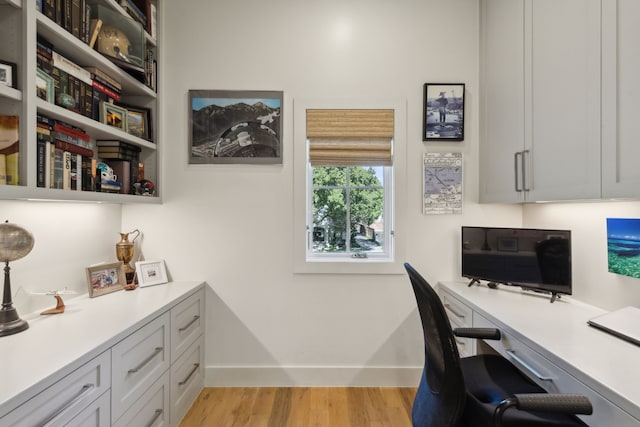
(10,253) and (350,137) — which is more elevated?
(350,137)

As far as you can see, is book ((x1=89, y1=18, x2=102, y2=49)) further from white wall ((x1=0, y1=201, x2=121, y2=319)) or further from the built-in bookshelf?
white wall ((x1=0, y1=201, x2=121, y2=319))

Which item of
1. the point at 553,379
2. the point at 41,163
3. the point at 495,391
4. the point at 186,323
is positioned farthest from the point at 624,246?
the point at 41,163

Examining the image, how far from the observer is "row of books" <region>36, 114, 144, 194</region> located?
Result: 4.27ft

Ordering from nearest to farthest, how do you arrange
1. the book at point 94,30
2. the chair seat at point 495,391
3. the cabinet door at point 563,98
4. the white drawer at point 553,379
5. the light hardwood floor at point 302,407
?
1. the white drawer at point 553,379
2. the chair seat at point 495,391
3. the cabinet door at point 563,98
4. the book at point 94,30
5. the light hardwood floor at point 302,407

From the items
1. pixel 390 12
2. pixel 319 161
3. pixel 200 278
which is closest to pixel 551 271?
pixel 319 161

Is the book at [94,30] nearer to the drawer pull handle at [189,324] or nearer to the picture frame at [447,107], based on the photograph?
the drawer pull handle at [189,324]

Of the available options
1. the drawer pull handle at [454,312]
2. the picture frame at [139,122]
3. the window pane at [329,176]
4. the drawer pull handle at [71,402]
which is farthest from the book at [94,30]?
the drawer pull handle at [454,312]

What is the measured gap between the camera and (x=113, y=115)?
1.74 meters

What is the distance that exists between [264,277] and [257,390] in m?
0.78

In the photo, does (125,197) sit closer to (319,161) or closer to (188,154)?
(188,154)

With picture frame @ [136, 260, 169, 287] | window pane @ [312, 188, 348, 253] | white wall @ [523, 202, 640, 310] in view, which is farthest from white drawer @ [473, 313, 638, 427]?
picture frame @ [136, 260, 169, 287]

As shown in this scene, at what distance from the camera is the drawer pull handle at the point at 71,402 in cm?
93

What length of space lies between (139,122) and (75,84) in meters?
0.50

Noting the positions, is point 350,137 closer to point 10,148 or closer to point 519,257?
point 519,257
